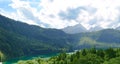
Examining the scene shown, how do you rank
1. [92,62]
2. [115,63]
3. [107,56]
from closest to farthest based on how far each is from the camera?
[115,63]
[92,62]
[107,56]

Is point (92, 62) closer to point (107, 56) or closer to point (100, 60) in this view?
point (100, 60)

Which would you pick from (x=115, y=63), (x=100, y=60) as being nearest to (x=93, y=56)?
(x=100, y=60)

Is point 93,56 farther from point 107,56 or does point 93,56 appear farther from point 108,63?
point 108,63

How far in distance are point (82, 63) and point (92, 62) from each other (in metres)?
6.28

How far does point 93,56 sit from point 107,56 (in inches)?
478

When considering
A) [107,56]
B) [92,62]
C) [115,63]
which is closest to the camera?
[115,63]

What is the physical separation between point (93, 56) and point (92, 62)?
11.8m

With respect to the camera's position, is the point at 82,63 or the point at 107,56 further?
the point at 107,56

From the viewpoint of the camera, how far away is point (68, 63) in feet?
648

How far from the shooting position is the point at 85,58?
185125 millimetres

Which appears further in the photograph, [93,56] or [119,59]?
[93,56]

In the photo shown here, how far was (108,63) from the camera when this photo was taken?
16412cm

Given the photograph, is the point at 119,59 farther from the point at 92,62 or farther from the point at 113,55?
the point at 113,55

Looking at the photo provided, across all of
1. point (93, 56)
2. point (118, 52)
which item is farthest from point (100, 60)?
point (118, 52)
